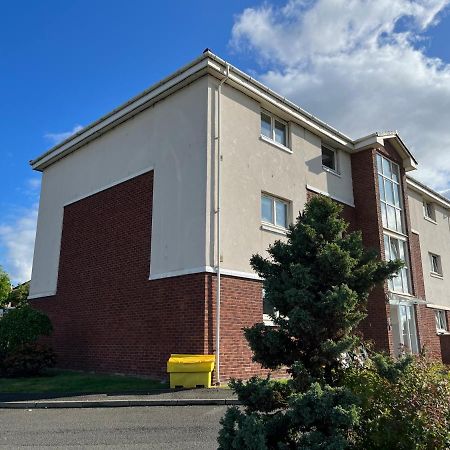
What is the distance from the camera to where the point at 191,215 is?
1270 cm

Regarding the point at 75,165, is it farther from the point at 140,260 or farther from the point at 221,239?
the point at 221,239

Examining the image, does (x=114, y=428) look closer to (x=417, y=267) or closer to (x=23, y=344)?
(x=23, y=344)

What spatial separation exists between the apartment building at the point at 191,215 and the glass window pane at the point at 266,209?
49 mm

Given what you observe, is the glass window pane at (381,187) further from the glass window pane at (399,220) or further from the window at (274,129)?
the window at (274,129)

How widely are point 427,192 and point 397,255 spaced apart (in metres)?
7.72

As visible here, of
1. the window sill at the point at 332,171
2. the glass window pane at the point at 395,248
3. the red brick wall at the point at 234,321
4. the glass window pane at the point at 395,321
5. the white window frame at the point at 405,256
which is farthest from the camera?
the glass window pane at the point at 395,248

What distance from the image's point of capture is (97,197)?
54.2ft

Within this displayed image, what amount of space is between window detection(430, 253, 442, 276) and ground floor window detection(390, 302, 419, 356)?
726 centimetres

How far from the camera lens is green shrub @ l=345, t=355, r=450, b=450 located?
184 inches

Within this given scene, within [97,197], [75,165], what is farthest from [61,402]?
[75,165]

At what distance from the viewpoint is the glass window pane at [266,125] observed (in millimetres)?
15242

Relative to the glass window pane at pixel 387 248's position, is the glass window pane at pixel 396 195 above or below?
above

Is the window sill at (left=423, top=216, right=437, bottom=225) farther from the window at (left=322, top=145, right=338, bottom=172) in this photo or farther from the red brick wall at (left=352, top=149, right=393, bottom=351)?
the window at (left=322, top=145, right=338, bottom=172)

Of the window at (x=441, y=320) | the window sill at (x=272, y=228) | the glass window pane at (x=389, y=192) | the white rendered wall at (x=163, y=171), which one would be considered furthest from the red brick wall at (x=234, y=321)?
the window at (x=441, y=320)
